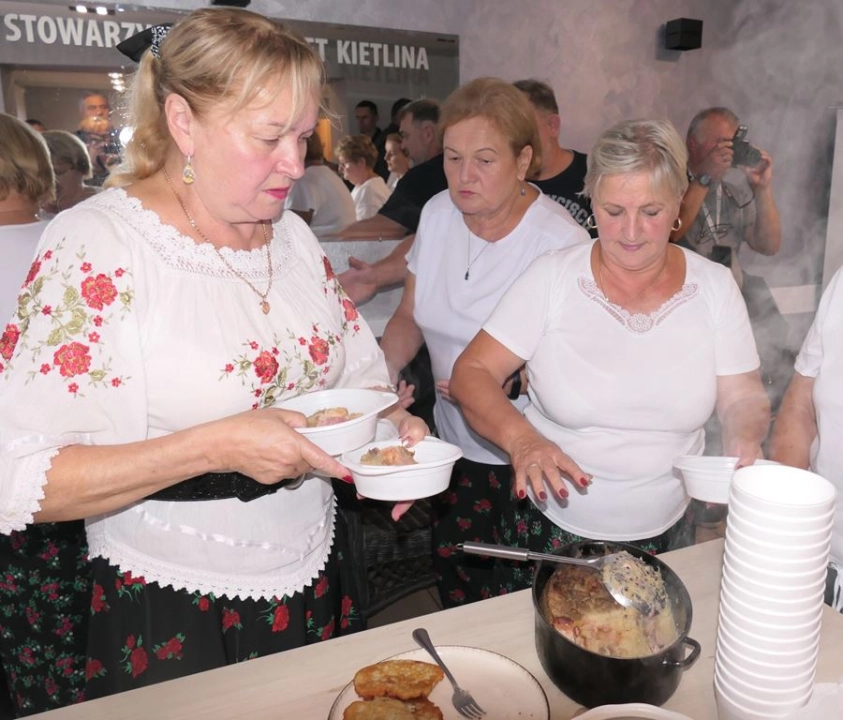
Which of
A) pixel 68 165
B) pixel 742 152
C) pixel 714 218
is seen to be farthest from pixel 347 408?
pixel 742 152

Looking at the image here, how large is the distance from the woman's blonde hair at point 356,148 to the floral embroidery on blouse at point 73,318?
106 inches

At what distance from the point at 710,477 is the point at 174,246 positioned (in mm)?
1031

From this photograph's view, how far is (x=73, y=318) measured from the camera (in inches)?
46.4

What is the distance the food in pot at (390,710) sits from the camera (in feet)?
3.10

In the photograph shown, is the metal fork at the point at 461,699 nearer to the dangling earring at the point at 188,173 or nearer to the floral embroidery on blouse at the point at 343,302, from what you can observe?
the floral embroidery on blouse at the point at 343,302

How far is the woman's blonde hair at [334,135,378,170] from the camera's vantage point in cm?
375

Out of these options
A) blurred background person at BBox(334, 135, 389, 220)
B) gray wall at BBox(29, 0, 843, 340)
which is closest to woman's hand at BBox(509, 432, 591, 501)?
blurred background person at BBox(334, 135, 389, 220)

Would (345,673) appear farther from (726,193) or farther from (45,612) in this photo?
(726,193)

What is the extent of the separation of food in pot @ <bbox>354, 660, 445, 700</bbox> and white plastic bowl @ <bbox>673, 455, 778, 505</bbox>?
1.84 ft

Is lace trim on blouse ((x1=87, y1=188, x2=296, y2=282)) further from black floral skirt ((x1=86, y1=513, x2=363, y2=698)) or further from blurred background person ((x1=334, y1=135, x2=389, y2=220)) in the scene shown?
blurred background person ((x1=334, y1=135, x2=389, y2=220))

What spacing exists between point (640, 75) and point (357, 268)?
262 centimetres

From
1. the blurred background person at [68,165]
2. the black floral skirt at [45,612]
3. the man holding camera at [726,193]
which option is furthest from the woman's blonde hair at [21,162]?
the man holding camera at [726,193]

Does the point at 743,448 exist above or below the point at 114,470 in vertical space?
below

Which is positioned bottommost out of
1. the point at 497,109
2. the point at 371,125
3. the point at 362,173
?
the point at 362,173
